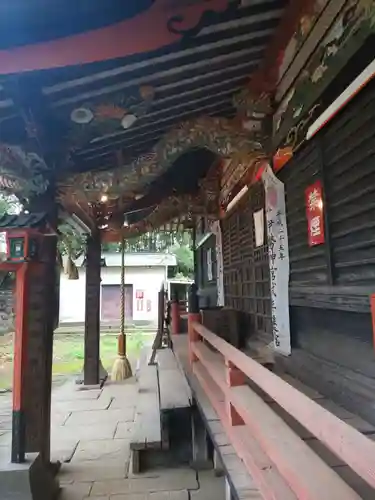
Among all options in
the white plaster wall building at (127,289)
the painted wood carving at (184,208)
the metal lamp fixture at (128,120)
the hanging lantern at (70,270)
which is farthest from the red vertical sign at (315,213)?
the white plaster wall building at (127,289)

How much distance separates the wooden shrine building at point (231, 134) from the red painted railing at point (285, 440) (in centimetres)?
79

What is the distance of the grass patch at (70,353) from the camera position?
10703 millimetres

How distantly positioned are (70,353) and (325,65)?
44.5 feet

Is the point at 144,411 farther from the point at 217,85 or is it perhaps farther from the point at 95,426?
the point at 217,85

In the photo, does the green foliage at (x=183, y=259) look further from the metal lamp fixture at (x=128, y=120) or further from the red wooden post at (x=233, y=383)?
the red wooden post at (x=233, y=383)

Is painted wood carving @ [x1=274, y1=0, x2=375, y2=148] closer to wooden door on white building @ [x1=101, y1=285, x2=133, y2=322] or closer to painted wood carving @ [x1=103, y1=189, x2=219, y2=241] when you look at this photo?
painted wood carving @ [x1=103, y1=189, x2=219, y2=241]

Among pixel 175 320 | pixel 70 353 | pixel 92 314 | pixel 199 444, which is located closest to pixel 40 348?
pixel 199 444

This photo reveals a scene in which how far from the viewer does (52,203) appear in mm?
4320

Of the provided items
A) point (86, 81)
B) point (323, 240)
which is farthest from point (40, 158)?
point (323, 240)

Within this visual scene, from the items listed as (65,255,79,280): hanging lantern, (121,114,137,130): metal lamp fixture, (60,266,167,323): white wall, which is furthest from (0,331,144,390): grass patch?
(121,114,137,130): metal lamp fixture

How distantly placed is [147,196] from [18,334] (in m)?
4.22

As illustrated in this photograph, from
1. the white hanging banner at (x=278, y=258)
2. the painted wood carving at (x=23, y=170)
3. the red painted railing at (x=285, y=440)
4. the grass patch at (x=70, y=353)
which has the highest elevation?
the painted wood carving at (x=23, y=170)

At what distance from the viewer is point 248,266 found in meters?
5.72

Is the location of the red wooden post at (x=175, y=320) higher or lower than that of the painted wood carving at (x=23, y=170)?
lower
